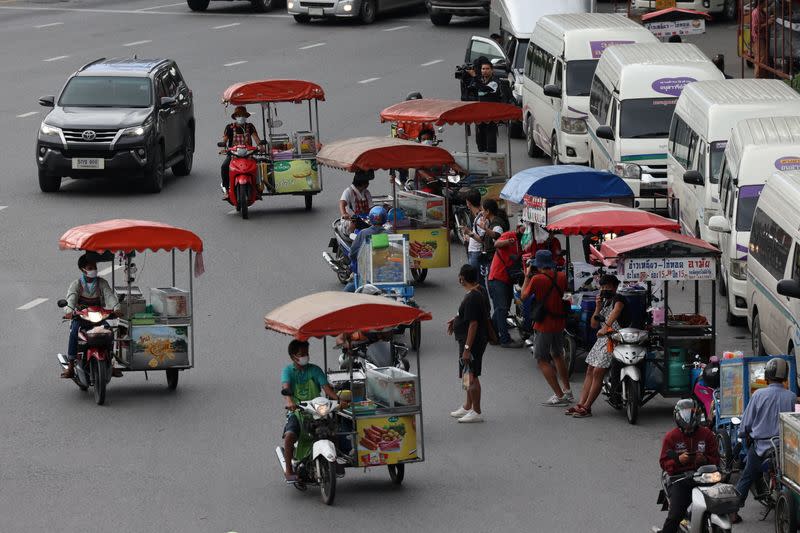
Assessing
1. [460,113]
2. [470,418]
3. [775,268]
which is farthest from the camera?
[460,113]

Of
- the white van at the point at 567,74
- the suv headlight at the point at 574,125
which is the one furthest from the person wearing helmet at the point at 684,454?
the suv headlight at the point at 574,125

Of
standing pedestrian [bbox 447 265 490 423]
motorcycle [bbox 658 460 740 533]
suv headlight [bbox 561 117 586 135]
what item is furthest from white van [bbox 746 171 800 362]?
suv headlight [bbox 561 117 586 135]

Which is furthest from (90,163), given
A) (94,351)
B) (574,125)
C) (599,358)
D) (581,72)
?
(599,358)

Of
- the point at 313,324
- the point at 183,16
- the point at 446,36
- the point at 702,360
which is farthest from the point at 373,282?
the point at 183,16

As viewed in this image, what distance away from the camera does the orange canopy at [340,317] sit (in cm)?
1415

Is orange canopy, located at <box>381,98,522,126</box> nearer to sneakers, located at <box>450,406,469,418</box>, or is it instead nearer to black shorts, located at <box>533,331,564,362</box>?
black shorts, located at <box>533,331,564,362</box>

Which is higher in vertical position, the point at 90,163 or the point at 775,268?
the point at 775,268

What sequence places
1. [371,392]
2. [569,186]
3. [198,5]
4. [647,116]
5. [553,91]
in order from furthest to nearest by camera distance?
[198,5] → [553,91] → [647,116] → [569,186] → [371,392]

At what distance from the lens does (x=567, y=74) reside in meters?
29.3

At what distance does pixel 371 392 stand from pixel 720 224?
20.9ft

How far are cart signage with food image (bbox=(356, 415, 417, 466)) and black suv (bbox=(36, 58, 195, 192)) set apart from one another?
44.8 feet

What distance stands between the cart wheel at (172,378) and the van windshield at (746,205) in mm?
6809

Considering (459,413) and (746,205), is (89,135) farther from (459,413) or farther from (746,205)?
(459,413)

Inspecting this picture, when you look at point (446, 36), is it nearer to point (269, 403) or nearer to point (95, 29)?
point (95, 29)
